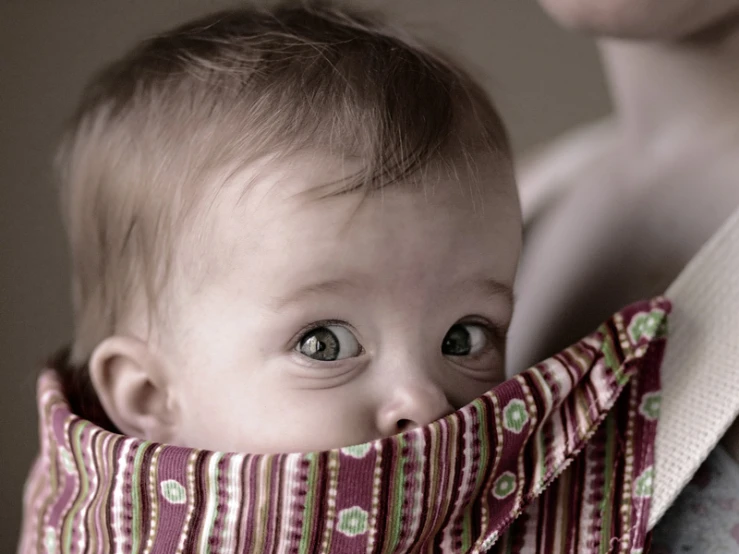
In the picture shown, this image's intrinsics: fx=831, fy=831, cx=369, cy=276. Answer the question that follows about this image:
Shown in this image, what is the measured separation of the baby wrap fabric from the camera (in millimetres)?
547

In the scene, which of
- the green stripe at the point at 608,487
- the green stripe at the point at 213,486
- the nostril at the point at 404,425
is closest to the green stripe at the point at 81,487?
the green stripe at the point at 213,486

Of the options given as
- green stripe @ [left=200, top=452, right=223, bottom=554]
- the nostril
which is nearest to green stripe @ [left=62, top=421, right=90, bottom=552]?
green stripe @ [left=200, top=452, right=223, bottom=554]

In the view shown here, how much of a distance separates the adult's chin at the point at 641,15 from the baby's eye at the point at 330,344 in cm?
34

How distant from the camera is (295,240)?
1.95 feet

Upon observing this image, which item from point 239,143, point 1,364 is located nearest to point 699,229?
point 239,143

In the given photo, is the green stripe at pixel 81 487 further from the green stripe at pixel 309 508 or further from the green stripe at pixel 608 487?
the green stripe at pixel 608 487

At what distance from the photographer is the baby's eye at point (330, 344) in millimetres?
625

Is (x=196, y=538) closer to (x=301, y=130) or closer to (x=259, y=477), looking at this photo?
(x=259, y=477)

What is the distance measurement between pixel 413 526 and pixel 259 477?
108mm

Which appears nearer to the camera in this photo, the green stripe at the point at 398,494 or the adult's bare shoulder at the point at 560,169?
the green stripe at the point at 398,494

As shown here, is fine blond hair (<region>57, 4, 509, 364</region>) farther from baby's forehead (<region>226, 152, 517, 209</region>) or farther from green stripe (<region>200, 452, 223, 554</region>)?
green stripe (<region>200, 452, 223, 554</region>)

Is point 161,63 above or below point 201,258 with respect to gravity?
above

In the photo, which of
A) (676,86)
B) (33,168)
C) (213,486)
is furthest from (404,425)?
(33,168)

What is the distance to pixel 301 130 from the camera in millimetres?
611
